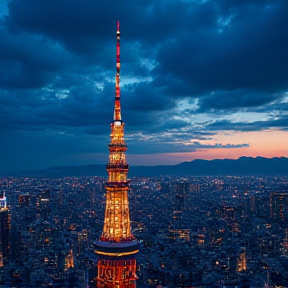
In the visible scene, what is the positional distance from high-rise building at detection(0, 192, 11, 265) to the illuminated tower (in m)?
5.29

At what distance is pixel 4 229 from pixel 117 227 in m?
8.94

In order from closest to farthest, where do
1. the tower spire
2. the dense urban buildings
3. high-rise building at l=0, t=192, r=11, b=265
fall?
the tower spire → the dense urban buildings → high-rise building at l=0, t=192, r=11, b=265

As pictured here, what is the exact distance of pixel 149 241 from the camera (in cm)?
1686

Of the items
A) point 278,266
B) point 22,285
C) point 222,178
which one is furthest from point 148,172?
point 22,285

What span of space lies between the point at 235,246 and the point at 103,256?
665cm

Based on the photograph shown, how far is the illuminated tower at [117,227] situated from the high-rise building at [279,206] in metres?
12.9

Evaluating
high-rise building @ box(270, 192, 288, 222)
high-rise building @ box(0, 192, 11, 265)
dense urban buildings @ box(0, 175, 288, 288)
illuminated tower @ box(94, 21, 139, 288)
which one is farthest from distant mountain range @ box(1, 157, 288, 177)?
illuminated tower @ box(94, 21, 139, 288)

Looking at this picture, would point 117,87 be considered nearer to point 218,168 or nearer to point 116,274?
point 116,274

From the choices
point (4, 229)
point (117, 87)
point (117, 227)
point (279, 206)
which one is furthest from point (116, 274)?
point (279, 206)

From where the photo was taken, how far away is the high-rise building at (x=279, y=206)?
21997 mm

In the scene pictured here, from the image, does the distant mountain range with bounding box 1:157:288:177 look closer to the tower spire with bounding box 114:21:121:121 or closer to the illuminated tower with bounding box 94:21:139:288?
the illuminated tower with bounding box 94:21:139:288

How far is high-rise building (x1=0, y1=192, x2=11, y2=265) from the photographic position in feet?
51.9

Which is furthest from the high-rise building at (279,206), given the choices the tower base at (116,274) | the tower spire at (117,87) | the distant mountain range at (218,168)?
the tower spire at (117,87)

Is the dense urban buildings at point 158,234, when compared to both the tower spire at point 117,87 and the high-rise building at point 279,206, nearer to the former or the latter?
the high-rise building at point 279,206
